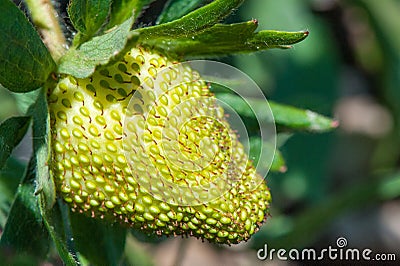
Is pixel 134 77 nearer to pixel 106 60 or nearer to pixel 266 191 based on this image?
pixel 106 60

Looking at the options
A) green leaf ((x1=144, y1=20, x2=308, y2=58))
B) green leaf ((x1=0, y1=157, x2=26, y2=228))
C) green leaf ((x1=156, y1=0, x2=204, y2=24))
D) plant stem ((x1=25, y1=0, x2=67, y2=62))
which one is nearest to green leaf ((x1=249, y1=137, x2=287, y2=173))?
green leaf ((x1=144, y1=20, x2=308, y2=58))

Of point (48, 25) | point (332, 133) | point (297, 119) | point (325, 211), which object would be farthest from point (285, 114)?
point (332, 133)

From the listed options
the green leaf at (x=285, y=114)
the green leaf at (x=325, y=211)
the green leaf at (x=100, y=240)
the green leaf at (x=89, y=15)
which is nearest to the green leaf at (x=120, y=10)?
the green leaf at (x=89, y=15)

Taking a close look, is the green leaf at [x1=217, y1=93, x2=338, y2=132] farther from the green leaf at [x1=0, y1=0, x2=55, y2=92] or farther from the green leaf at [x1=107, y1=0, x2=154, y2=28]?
the green leaf at [x1=0, y1=0, x2=55, y2=92]

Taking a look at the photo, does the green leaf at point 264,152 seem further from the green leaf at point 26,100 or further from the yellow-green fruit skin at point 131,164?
the green leaf at point 26,100

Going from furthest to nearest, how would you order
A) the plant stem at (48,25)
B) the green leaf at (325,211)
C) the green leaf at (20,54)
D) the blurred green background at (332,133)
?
the blurred green background at (332,133) < the green leaf at (325,211) < the plant stem at (48,25) < the green leaf at (20,54)
